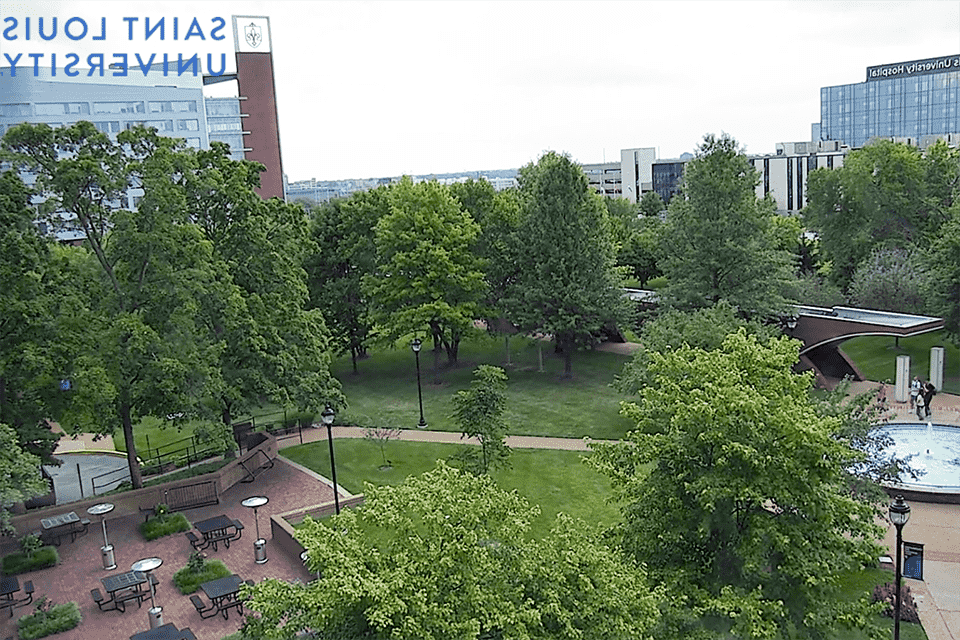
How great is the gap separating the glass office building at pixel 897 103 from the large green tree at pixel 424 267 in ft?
495

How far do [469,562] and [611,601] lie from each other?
193 cm

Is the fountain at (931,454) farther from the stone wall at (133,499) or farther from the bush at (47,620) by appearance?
the bush at (47,620)

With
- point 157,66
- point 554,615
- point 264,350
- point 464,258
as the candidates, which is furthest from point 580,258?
point 157,66

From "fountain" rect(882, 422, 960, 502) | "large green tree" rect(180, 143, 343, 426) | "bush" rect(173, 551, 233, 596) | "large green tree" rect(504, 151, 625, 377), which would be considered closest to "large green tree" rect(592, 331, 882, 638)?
"fountain" rect(882, 422, 960, 502)

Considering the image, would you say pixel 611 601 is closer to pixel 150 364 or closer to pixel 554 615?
pixel 554 615

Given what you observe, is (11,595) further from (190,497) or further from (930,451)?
(930,451)

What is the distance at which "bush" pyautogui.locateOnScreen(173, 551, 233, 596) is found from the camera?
19234mm

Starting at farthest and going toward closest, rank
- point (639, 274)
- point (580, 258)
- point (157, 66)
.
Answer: point (157, 66), point (639, 274), point (580, 258)

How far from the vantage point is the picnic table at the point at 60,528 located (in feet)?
73.8

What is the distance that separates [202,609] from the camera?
17656 mm

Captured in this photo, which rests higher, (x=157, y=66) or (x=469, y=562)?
(x=157, y=66)

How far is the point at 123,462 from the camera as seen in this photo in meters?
30.1

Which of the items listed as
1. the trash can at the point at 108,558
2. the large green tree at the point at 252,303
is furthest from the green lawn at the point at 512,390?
the trash can at the point at 108,558

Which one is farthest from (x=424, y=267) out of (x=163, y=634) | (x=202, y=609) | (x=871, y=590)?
(x=871, y=590)
